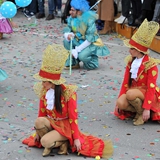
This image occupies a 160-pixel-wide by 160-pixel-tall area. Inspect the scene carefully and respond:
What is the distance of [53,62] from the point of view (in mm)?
3697

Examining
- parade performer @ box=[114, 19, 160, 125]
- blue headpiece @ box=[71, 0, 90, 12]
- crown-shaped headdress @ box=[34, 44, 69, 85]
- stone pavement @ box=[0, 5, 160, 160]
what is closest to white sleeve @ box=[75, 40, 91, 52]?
stone pavement @ box=[0, 5, 160, 160]

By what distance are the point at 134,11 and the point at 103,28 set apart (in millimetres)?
1194

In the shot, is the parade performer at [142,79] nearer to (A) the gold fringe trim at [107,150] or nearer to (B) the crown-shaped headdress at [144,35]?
(B) the crown-shaped headdress at [144,35]

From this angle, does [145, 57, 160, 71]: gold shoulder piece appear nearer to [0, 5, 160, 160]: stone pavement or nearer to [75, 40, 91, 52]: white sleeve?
[0, 5, 160, 160]: stone pavement

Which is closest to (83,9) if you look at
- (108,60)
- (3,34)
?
(108,60)

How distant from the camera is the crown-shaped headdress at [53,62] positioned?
369cm

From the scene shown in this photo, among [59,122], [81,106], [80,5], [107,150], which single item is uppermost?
[80,5]

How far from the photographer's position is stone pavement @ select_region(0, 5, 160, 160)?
4145mm

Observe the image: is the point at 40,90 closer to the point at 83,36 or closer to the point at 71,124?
the point at 71,124

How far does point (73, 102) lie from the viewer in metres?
3.90

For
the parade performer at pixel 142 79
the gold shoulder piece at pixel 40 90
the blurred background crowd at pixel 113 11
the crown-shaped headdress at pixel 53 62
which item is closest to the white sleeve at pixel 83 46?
the parade performer at pixel 142 79

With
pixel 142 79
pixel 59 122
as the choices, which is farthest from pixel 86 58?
pixel 59 122

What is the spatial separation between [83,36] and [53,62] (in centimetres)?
334

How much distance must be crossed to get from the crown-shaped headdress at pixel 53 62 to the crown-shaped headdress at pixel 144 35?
1.22m
